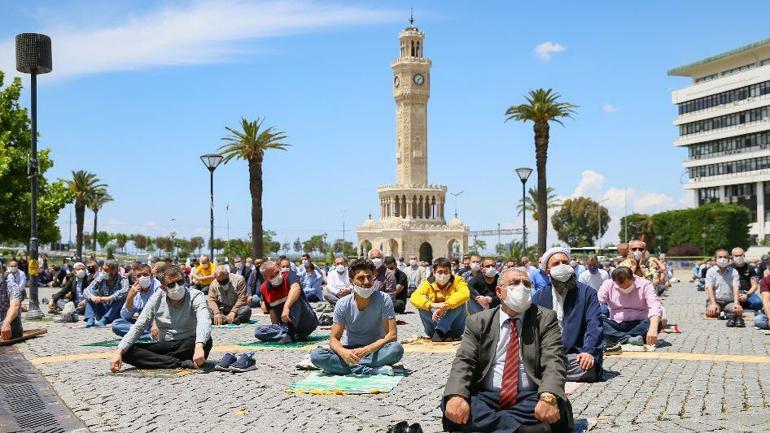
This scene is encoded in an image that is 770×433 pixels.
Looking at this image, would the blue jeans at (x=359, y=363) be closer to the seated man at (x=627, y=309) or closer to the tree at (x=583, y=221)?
the seated man at (x=627, y=309)

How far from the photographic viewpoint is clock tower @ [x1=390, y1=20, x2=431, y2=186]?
103m

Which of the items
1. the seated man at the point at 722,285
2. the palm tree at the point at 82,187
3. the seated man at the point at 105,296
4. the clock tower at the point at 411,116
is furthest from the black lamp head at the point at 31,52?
the clock tower at the point at 411,116

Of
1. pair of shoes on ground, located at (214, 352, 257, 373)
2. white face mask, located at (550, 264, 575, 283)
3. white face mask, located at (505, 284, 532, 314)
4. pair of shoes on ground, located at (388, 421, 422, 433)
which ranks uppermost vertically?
white face mask, located at (550, 264, 575, 283)

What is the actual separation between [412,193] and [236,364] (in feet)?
314

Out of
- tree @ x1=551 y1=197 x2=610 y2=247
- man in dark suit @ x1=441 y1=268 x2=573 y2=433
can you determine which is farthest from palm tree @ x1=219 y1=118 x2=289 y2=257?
tree @ x1=551 y1=197 x2=610 y2=247

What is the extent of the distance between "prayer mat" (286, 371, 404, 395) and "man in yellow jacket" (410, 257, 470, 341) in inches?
145

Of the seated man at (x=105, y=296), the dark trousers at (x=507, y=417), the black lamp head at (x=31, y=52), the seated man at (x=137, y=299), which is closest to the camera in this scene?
the dark trousers at (x=507, y=417)

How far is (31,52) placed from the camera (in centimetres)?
1853

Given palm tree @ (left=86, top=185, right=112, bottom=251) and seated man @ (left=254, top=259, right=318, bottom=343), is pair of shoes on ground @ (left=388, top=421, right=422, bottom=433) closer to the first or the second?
A: seated man @ (left=254, top=259, right=318, bottom=343)

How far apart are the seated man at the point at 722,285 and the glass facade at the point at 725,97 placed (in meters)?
75.5

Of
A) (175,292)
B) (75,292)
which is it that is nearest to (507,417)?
(175,292)

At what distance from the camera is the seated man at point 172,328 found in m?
10.0

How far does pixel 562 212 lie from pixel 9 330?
11056 centimetres

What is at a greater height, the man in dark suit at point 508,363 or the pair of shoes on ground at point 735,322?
the man in dark suit at point 508,363
